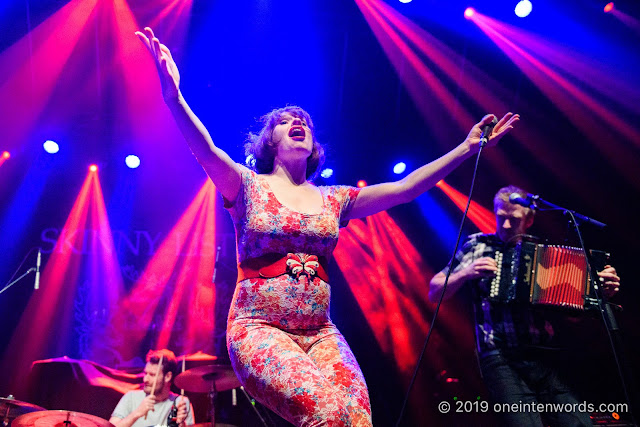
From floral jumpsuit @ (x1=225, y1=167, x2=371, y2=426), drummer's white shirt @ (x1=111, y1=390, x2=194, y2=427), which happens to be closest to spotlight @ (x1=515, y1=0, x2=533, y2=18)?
floral jumpsuit @ (x1=225, y1=167, x2=371, y2=426)

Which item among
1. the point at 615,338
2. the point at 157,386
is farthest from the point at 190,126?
the point at 157,386

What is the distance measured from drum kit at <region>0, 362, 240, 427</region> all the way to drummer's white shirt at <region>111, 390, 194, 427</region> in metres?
0.31

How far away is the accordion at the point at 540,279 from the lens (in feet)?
11.5

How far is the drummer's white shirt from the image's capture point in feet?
16.6

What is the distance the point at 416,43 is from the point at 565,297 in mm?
3698

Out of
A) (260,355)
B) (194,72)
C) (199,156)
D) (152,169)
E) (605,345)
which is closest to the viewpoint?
(260,355)

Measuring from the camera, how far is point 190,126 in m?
2.13

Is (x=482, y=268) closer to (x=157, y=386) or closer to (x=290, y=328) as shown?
(x=290, y=328)

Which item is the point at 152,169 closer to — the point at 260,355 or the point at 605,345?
the point at 260,355

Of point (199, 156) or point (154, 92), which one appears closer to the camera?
point (199, 156)

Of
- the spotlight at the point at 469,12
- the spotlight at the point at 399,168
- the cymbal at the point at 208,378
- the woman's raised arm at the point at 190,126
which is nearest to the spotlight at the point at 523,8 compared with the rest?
the spotlight at the point at 469,12

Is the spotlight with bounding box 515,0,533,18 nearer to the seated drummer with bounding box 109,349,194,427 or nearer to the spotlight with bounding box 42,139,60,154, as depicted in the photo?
the seated drummer with bounding box 109,349,194,427

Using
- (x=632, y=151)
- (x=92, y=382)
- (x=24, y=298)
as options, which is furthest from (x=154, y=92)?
(x=632, y=151)

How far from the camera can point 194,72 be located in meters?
6.27
